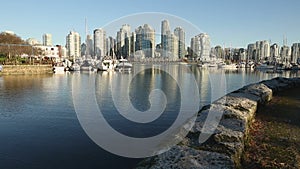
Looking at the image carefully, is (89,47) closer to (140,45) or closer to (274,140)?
(140,45)

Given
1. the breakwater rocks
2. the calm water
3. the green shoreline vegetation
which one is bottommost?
the calm water

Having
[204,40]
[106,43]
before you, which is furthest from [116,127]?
[106,43]

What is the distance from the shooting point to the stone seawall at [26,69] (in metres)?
64.2

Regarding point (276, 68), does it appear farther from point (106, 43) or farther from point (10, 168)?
point (10, 168)

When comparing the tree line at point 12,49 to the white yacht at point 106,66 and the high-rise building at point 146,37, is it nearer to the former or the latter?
the white yacht at point 106,66

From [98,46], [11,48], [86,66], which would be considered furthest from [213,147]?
[11,48]

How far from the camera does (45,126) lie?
16.2m

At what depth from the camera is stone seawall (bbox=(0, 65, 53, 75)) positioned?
6425cm

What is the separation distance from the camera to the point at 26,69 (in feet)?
226

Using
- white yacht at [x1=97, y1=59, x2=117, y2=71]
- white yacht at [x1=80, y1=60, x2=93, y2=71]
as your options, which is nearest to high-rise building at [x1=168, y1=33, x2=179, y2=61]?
white yacht at [x1=97, y1=59, x2=117, y2=71]

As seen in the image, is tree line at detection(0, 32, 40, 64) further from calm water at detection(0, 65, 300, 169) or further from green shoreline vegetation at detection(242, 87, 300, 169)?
green shoreline vegetation at detection(242, 87, 300, 169)

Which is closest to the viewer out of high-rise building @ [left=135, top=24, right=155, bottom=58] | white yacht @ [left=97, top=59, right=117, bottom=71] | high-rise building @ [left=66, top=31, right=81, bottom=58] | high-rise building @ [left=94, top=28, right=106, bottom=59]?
high-rise building @ [left=135, top=24, right=155, bottom=58]

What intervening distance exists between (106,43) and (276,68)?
85.1 metres

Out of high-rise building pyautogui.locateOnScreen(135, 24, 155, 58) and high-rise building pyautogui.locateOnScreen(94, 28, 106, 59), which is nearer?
Answer: high-rise building pyautogui.locateOnScreen(135, 24, 155, 58)
